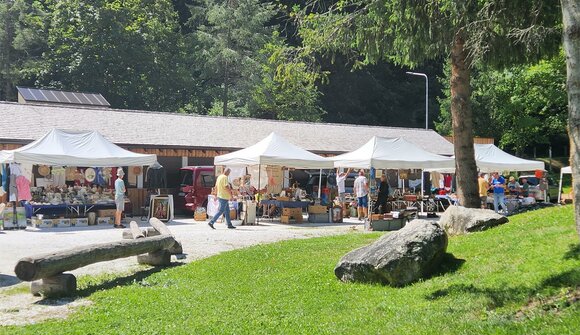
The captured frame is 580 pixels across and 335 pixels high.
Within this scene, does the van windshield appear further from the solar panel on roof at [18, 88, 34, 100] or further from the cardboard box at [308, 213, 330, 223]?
the solar panel on roof at [18, 88, 34, 100]

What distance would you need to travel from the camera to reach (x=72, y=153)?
19344mm

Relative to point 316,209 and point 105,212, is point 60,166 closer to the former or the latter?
point 105,212

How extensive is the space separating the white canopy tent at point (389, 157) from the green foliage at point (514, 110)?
18.8 meters

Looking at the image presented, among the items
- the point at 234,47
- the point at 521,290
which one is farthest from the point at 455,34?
the point at 234,47

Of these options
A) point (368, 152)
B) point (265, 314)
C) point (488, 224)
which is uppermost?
point (368, 152)

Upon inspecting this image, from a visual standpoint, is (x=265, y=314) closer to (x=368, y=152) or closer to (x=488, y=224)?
(x=488, y=224)

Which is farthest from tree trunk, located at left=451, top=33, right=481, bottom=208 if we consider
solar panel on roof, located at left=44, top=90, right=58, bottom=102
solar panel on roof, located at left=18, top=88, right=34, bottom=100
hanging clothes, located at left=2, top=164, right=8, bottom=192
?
solar panel on roof, located at left=18, top=88, right=34, bottom=100

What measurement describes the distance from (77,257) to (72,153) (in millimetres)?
10475

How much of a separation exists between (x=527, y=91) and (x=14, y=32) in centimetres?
3781

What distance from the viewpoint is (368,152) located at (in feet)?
69.0

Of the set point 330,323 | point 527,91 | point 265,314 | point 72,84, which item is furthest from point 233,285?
point 72,84

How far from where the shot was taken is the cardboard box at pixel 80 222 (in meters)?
19.6

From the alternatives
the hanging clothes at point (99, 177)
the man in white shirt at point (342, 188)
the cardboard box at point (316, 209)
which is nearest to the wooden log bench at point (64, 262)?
the cardboard box at point (316, 209)

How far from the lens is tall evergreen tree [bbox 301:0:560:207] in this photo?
40.2 feet
